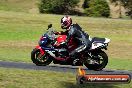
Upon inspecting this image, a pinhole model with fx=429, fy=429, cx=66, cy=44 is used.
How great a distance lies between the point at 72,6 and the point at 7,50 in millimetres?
36153

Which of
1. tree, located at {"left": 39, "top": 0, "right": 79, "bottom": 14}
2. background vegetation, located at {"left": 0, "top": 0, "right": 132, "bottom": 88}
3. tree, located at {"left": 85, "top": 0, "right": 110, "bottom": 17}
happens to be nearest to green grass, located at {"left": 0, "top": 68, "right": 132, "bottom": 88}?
background vegetation, located at {"left": 0, "top": 0, "right": 132, "bottom": 88}

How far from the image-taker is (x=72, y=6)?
61.9m

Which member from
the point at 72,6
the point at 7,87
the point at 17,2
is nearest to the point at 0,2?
the point at 17,2

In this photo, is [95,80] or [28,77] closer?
[95,80]

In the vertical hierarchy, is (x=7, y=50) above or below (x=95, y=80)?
below

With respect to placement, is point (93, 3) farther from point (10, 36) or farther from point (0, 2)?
point (10, 36)

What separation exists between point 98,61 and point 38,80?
3.75 metres

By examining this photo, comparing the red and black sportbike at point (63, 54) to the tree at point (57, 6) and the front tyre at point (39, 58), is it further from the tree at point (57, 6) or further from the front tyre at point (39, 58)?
the tree at point (57, 6)

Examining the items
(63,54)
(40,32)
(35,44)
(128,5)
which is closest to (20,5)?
(128,5)

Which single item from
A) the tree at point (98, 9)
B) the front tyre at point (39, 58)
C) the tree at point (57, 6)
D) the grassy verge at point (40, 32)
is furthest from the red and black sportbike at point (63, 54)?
the tree at point (57, 6)

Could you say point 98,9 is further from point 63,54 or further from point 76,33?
point 76,33

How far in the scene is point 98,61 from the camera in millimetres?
16312

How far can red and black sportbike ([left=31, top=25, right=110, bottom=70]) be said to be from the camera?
16.2m

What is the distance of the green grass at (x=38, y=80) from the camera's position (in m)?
12.6
